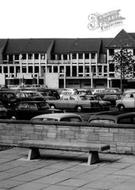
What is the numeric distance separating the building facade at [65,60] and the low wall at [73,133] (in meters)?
87.1

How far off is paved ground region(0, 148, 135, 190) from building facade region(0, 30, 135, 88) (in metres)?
89.9

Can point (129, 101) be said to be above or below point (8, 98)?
below

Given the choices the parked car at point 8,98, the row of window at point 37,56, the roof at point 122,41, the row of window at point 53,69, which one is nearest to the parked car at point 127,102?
the parked car at point 8,98

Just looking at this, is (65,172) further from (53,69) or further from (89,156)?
(53,69)

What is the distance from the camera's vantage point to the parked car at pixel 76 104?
3950cm

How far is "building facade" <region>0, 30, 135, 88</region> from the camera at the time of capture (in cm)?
10712

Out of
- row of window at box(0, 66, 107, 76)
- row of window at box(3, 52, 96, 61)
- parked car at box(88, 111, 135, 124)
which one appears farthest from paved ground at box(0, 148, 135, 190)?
row of window at box(3, 52, 96, 61)

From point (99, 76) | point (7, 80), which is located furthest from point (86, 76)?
point (7, 80)

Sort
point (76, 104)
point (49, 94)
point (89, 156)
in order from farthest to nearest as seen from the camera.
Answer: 1. point (49, 94)
2. point (76, 104)
3. point (89, 156)

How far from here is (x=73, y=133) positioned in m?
16.3

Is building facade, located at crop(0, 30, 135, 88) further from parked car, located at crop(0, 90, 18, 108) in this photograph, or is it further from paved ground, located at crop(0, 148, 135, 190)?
paved ground, located at crop(0, 148, 135, 190)

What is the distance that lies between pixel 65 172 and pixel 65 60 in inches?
3944

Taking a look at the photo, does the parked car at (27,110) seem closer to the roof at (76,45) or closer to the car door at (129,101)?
the car door at (129,101)

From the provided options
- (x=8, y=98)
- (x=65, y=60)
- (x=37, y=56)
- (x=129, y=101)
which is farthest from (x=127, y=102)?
(x=37, y=56)
